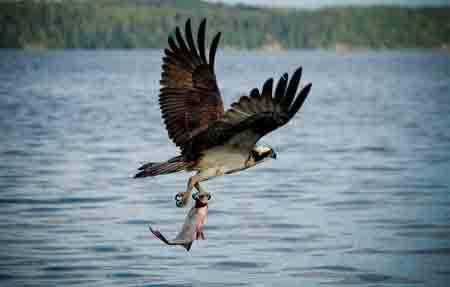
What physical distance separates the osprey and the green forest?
339 ft

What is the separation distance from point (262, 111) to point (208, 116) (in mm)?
1464

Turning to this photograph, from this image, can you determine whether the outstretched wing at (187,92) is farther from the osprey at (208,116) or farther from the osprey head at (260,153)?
the osprey head at (260,153)

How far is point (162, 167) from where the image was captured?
353 inches

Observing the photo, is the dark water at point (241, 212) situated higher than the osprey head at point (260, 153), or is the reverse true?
the osprey head at point (260, 153)

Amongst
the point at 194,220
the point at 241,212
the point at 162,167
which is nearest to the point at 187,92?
the point at 162,167

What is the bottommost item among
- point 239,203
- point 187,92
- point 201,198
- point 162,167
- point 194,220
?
point 239,203

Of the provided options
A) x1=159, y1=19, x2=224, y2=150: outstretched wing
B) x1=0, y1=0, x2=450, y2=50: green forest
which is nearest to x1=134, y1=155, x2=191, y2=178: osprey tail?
x1=159, y1=19, x2=224, y2=150: outstretched wing

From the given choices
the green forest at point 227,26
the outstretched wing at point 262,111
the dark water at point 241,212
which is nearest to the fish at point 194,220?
the outstretched wing at point 262,111

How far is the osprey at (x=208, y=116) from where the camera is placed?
8031 millimetres

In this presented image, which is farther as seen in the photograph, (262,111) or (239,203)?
(239,203)

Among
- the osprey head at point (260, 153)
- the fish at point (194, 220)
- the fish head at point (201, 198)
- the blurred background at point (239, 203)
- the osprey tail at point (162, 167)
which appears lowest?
the blurred background at point (239, 203)

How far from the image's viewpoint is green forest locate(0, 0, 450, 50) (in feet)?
409

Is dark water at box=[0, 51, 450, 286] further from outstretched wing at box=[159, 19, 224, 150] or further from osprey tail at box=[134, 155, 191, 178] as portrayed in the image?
outstretched wing at box=[159, 19, 224, 150]

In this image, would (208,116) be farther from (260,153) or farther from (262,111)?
(262,111)
